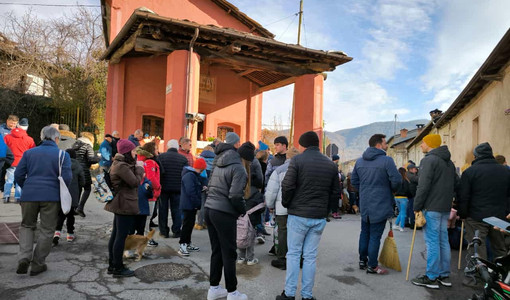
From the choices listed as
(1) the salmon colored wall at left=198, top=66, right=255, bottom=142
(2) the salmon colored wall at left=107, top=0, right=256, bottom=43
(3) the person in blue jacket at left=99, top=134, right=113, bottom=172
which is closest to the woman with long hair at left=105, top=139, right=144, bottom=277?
(3) the person in blue jacket at left=99, top=134, right=113, bottom=172

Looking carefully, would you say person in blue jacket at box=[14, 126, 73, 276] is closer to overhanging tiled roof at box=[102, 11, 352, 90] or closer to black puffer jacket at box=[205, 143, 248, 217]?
black puffer jacket at box=[205, 143, 248, 217]

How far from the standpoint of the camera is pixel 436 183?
14.6ft

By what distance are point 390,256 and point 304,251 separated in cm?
207

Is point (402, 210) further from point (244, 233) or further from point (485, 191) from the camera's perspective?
point (244, 233)

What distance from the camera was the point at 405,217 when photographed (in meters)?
8.66

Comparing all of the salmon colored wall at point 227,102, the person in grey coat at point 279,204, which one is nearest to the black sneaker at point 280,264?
the person in grey coat at point 279,204

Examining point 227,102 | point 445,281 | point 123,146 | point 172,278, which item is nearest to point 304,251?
point 172,278

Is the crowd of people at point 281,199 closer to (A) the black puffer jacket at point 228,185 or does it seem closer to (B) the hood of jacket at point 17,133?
(A) the black puffer jacket at point 228,185

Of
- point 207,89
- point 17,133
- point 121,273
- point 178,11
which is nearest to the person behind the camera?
point 121,273

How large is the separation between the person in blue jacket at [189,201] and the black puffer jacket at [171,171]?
0.63 metres

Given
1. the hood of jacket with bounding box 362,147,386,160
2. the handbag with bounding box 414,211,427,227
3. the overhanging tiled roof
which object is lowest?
the handbag with bounding box 414,211,427,227

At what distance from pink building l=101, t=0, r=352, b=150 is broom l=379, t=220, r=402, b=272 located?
7179 millimetres

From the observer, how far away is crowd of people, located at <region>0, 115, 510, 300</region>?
364cm

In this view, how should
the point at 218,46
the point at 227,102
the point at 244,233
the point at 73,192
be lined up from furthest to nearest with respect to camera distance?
the point at 227,102
the point at 218,46
the point at 73,192
the point at 244,233
